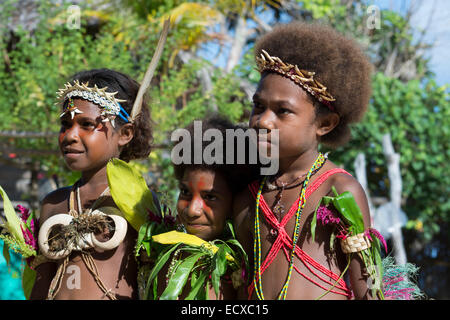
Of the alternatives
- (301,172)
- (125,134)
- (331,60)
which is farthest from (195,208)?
(331,60)

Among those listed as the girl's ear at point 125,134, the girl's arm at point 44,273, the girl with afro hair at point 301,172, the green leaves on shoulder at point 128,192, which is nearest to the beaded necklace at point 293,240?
the girl with afro hair at point 301,172

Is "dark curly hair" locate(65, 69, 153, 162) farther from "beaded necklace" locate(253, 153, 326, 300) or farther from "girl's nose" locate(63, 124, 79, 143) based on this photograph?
"beaded necklace" locate(253, 153, 326, 300)

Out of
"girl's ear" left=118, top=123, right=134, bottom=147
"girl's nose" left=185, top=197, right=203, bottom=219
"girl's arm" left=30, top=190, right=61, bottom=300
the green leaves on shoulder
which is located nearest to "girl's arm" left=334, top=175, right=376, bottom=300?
"girl's nose" left=185, top=197, right=203, bottom=219

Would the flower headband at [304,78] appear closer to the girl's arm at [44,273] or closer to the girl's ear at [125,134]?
the girl's ear at [125,134]

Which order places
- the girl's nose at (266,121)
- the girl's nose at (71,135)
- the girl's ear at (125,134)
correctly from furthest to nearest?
the girl's ear at (125,134) → the girl's nose at (71,135) → the girl's nose at (266,121)

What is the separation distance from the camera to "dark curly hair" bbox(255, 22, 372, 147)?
2303 mm

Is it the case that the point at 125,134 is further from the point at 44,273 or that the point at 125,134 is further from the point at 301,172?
the point at 301,172

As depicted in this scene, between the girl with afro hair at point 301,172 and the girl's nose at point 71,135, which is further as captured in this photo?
the girl's nose at point 71,135

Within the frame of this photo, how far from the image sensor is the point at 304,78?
7.39ft

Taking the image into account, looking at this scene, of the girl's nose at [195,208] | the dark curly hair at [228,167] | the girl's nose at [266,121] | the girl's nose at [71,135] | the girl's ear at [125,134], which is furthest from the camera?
the girl's ear at [125,134]

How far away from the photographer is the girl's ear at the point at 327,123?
2.36 m

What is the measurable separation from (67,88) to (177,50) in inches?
196

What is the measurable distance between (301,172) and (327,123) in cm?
27
